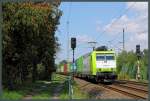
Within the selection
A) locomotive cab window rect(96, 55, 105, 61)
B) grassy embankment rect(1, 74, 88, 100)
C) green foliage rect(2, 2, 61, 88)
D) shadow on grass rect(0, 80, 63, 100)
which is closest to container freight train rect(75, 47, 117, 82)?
locomotive cab window rect(96, 55, 105, 61)

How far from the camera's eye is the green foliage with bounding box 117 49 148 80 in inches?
2455

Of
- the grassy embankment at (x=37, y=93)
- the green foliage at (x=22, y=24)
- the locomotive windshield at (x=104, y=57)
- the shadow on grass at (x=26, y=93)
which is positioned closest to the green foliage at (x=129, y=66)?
the locomotive windshield at (x=104, y=57)

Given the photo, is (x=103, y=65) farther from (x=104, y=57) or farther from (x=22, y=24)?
(x=22, y=24)

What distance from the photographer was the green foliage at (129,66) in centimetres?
6237

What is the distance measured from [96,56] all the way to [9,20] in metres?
19.3

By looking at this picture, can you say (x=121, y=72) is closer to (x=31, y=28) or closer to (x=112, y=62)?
(x=112, y=62)

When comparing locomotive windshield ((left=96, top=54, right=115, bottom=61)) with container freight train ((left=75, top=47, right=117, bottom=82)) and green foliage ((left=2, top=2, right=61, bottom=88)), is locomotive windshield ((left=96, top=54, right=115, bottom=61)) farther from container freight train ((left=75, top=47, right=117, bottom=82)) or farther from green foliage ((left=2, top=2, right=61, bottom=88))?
green foliage ((left=2, top=2, right=61, bottom=88))

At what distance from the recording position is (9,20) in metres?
24.5

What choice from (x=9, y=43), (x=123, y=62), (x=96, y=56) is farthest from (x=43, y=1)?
(x=123, y=62)

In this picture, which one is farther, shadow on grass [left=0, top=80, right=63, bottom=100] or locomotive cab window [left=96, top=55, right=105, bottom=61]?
locomotive cab window [left=96, top=55, right=105, bottom=61]

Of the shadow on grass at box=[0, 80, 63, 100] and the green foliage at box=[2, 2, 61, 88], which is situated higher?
the green foliage at box=[2, 2, 61, 88]

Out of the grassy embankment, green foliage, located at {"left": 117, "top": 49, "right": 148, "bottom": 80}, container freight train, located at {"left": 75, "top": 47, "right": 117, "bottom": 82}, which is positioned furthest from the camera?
green foliage, located at {"left": 117, "top": 49, "right": 148, "bottom": 80}

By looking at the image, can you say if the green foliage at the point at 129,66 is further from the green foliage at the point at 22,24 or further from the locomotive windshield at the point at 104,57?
the green foliage at the point at 22,24

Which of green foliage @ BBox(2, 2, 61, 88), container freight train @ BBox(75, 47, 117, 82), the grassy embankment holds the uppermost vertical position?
green foliage @ BBox(2, 2, 61, 88)
